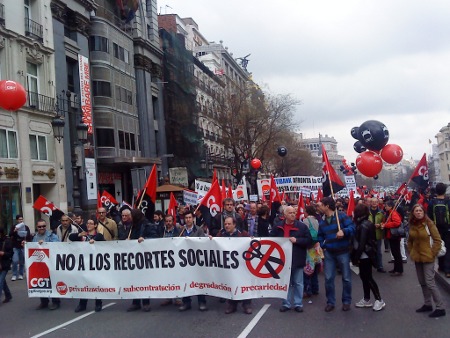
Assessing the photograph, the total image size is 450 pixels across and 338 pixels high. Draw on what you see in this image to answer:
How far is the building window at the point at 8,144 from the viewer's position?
21948 mm

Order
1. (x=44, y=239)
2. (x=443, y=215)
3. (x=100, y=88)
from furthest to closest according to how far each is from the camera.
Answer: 1. (x=100, y=88)
2. (x=44, y=239)
3. (x=443, y=215)

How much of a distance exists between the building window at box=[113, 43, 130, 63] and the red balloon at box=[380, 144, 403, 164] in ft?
75.5

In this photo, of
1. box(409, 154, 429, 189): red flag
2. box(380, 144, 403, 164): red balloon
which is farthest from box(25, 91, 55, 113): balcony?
box(409, 154, 429, 189): red flag

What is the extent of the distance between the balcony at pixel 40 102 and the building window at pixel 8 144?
1803 mm

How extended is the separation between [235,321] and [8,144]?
720 inches

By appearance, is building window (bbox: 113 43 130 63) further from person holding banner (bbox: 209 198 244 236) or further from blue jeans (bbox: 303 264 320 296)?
blue jeans (bbox: 303 264 320 296)

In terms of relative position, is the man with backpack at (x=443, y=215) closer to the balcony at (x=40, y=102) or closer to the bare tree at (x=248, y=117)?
the balcony at (x=40, y=102)

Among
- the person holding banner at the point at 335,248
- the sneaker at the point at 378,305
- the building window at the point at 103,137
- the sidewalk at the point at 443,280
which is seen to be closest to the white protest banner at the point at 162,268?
the person holding banner at the point at 335,248

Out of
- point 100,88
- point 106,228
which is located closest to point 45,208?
point 106,228

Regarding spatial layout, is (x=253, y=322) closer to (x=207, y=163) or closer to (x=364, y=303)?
(x=364, y=303)

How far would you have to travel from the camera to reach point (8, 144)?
2225 centimetres

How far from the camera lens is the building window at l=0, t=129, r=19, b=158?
864 inches

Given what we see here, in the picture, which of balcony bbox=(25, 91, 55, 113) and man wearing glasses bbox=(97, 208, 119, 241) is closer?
man wearing glasses bbox=(97, 208, 119, 241)

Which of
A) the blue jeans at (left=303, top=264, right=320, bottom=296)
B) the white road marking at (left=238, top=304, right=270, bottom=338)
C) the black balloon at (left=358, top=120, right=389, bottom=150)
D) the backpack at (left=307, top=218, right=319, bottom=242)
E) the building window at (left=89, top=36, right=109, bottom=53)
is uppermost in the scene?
the building window at (left=89, top=36, right=109, bottom=53)
